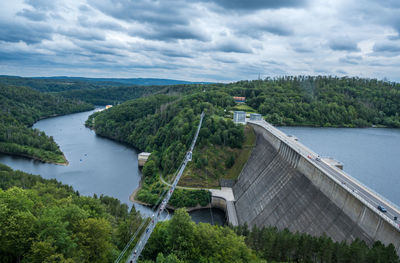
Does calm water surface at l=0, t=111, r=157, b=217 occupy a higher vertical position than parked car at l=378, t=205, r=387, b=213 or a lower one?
lower

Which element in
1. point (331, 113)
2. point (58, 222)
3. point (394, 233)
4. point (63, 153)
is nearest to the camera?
point (58, 222)

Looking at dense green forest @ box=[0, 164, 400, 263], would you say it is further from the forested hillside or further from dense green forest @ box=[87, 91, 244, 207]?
the forested hillside

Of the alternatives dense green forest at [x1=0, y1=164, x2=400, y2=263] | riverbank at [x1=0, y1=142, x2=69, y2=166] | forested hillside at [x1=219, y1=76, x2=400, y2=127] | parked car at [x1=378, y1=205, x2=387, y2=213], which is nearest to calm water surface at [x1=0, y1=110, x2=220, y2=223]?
riverbank at [x1=0, y1=142, x2=69, y2=166]

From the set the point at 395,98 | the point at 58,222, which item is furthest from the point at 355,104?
the point at 58,222

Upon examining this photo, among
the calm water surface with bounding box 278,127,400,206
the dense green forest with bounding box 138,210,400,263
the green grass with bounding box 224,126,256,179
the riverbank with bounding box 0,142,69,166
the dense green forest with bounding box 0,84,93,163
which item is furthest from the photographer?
the dense green forest with bounding box 0,84,93,163

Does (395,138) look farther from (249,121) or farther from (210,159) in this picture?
(210,159)

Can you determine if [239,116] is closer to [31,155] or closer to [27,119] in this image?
[31,155]

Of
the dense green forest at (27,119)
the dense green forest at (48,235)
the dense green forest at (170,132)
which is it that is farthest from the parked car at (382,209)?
the dense green forest at (27,119)
